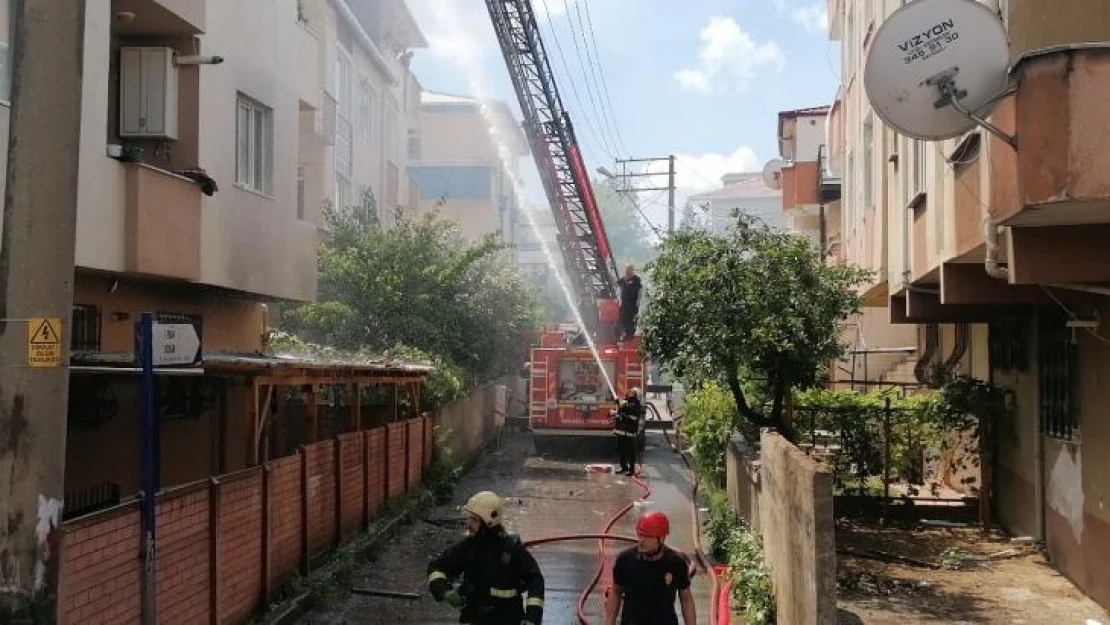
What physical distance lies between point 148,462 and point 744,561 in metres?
5.88

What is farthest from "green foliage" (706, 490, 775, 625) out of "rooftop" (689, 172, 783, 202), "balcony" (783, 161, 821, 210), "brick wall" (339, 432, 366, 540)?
"rooftop" (689, 172, 783, 202)

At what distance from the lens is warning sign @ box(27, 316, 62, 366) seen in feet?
15.9

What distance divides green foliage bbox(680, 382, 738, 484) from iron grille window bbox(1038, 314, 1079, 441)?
4627mm

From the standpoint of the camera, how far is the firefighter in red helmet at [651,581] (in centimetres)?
580

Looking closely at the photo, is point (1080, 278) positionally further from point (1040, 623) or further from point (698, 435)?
point (698, 435)

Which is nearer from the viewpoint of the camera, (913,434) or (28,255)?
(28,255)

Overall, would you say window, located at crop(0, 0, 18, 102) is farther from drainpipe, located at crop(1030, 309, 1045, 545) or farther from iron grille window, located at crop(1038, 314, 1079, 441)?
drainpipe, located at crop(1030, 309, 1045, 545)

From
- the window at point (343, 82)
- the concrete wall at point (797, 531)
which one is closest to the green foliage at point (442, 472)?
the concrete wall at point (797, 531)

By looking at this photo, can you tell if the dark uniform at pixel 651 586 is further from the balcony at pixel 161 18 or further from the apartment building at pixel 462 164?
the apartment building at pixel 462 164

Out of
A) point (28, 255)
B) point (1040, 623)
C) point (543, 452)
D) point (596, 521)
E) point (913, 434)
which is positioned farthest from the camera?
point (543, 452)

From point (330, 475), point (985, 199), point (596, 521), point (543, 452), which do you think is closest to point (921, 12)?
point (985, 199)

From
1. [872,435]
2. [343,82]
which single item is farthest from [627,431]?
[343,82]

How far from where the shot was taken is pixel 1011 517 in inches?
486

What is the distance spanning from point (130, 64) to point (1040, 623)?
1044cm
